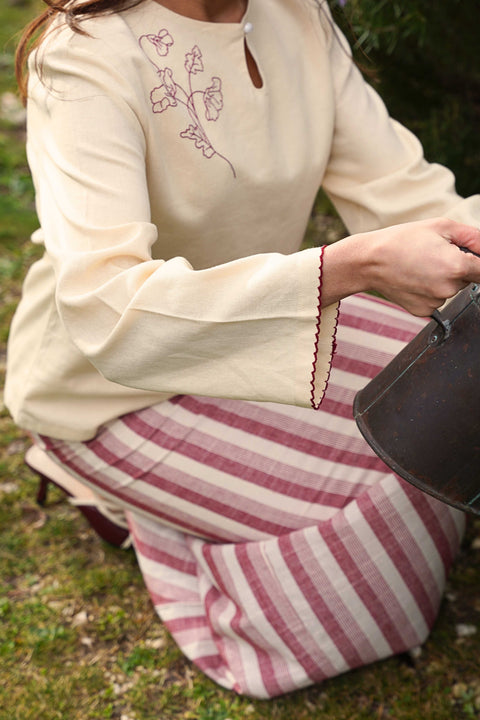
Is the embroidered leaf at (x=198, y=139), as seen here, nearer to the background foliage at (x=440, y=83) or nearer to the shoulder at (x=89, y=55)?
the shoulder at (x=89, y=55)

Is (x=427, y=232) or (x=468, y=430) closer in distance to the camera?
(x=427, y=232)

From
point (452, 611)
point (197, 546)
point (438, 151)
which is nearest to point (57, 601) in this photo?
point (197, 546)

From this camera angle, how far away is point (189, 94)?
1.75 meters

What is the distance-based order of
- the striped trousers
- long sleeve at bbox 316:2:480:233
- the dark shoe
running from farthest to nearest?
the dark shoe, long sleeve at bbox 316:2:480:233, the striped trousers

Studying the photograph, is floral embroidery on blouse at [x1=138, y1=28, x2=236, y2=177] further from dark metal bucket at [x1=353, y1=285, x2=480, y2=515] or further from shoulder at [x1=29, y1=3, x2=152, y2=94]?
dark metal bucket at [x1=353, y1=285, x2=480, y2=515]

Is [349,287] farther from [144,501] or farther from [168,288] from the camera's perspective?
[144,501]

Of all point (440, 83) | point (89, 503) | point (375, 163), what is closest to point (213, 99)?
point (375, 163)

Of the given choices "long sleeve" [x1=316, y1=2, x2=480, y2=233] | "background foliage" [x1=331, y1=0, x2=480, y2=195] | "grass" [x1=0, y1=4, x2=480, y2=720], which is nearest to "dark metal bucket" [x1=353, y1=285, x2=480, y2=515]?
"long sleeve" [x1=316, y1=2, x2=480, y2=233]

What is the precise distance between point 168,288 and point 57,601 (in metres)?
1.32

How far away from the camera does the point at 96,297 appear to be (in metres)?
1.47

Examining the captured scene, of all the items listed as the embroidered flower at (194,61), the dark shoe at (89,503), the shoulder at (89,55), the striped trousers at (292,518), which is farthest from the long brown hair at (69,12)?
the dark shoe at (89,503)

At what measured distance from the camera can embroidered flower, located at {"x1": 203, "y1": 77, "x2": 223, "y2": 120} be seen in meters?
1.78

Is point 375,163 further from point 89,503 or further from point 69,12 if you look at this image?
point 89,503

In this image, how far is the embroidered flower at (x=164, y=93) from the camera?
1690 millimetres
